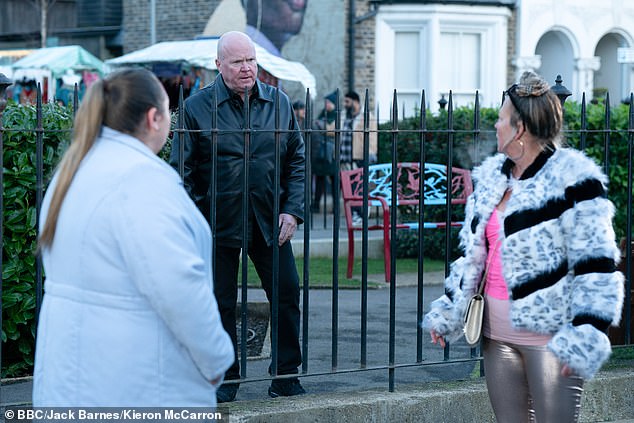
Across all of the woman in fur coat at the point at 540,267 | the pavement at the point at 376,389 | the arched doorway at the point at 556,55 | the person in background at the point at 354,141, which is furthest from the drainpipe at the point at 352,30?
the woman in fur coat at the point at 540,267

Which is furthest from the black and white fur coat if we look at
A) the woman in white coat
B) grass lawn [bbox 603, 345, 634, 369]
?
grass lawn [bbox 603, 345, 634, 369]

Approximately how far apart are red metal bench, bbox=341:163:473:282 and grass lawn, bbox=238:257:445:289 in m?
0.25

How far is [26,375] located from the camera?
21.5 ft

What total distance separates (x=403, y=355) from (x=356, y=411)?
1647 millimetres

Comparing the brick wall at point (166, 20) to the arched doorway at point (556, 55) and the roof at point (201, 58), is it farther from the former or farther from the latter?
the arched doorway at point (556, 55)

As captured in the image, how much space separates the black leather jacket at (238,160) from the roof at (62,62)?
15482mm

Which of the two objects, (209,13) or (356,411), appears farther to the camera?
(209,13)

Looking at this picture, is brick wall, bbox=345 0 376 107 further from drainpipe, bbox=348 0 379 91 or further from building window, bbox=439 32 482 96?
building window, bbox=439 32 482 96

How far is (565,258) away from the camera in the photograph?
4137 millimetres

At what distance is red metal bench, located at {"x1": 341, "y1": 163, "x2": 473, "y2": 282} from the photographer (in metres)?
10.9

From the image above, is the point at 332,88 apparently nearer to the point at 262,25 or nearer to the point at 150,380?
the point at 262,25

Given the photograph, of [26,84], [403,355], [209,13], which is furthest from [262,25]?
[403,355]

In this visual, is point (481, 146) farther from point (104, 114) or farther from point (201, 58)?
A: point (104, 114)

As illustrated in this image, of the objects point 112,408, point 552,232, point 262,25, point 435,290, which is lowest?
point 435,290
